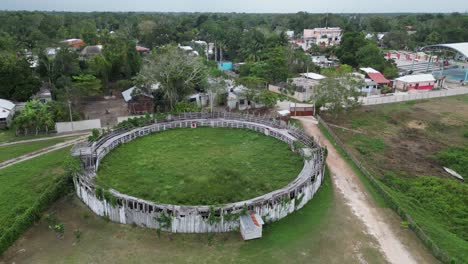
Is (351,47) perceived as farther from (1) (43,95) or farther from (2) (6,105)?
(2) (6,105)

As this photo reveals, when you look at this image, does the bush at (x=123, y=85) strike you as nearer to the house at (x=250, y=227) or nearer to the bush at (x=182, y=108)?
the bush at (x=182, y=108)

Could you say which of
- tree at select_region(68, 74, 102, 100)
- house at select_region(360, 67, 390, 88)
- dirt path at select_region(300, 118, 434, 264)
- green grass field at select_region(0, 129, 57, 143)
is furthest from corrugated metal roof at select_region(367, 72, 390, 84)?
green grass field at select_region(0, 129, 57, 143)

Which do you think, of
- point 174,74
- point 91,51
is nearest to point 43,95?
point 174,74

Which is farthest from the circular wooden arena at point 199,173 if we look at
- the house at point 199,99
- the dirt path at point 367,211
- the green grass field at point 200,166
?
the house at point 199,99

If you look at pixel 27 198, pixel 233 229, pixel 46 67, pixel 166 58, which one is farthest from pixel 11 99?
pixel 233 229

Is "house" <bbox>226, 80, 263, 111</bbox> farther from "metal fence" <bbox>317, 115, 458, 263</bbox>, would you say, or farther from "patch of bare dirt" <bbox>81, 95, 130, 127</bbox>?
"metal fence" <bbox>317, 115, 458, 263</bbox>

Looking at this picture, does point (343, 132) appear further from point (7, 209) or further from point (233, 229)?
point (7, 209)
